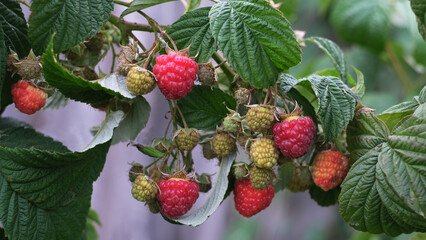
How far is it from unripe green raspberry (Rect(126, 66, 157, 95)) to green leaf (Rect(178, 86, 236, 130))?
14cm

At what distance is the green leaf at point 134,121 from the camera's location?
0.82m

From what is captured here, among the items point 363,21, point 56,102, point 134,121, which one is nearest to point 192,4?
point 134,121

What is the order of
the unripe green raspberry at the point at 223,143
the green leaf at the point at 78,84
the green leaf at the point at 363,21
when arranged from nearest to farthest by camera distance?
the green leaf at the point at 78,84, the unripe green raspberry at the point at 223,143, the green leaf at the point at 363,21

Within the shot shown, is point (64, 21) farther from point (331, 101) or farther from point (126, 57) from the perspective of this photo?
point (331, 101)

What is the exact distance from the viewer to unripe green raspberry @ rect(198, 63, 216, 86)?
749 millimetres

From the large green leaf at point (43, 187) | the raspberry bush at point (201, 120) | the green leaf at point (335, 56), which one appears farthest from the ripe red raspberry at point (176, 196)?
the green leaf at point (335, 56)

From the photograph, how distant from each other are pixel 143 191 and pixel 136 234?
5.63 ft

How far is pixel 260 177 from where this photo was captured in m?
0.76

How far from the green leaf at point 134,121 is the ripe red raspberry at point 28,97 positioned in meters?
0.15

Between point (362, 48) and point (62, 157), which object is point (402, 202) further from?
point (362, 48)

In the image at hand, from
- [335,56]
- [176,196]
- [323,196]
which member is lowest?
[323,196]

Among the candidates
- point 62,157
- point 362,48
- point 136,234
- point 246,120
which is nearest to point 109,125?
point 62,157

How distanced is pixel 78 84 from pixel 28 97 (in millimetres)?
90

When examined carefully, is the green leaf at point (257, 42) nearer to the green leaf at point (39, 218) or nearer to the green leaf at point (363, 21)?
the green leaf at point (39, 218)
